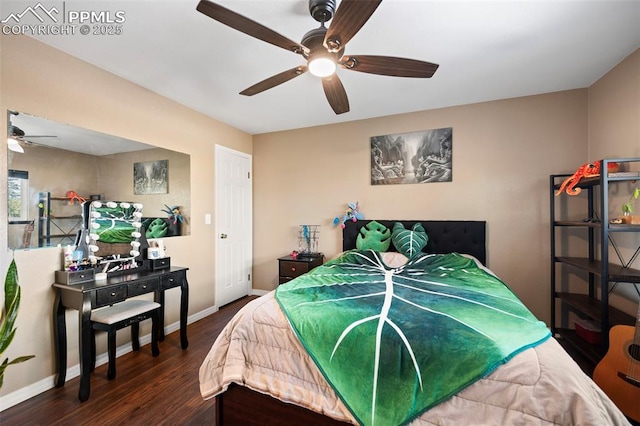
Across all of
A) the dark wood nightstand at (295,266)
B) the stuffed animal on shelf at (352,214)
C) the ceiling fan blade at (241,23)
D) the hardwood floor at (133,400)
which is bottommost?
the hardwood floor at (133,400)

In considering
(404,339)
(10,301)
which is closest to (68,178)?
(10,301)

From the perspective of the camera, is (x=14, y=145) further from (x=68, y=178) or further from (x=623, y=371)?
(x=623, y=371)

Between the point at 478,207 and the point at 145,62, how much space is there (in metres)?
3.62

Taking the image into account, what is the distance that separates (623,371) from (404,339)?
1.62m

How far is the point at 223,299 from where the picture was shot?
143 inches

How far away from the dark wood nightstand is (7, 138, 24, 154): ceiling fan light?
8.36 ft

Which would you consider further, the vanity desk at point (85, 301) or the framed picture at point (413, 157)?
the framed picture at point (413, 157)

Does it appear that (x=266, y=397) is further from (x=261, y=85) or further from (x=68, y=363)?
(x=261, y=85)

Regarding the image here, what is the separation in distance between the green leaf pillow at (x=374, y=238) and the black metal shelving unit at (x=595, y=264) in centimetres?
165

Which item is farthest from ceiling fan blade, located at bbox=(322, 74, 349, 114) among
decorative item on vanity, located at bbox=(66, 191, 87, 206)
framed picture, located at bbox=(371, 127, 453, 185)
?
decorative item on vanity, located at bbox=(66, 191, 87, 206)

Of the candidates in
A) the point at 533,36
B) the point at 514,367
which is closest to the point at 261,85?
the point at 533,36

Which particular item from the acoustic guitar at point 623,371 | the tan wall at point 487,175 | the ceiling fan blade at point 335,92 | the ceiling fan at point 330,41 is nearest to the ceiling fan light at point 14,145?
the ceiling fan at point 330,41

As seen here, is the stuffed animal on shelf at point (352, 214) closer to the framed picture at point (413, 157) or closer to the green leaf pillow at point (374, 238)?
the green leaf pillow at point (374, 238)

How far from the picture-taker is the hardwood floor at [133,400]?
5.51ft
